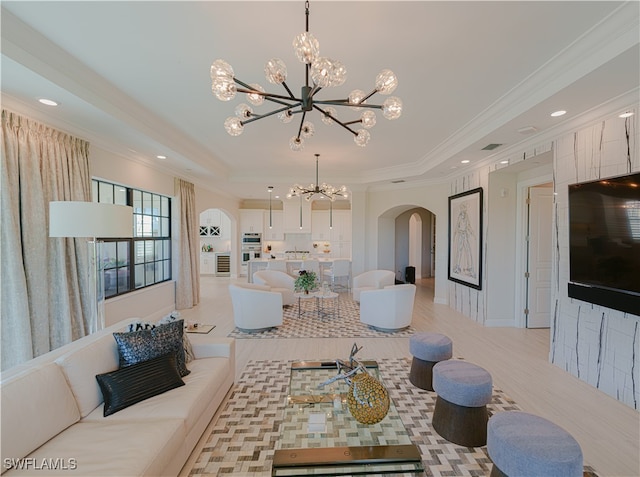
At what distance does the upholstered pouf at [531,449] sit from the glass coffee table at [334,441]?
48 cm

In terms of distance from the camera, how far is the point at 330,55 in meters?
2.43

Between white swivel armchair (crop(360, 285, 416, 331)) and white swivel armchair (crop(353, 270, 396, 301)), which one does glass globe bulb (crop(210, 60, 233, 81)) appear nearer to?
white swivel armchair (crop(360, 285, 416, 331))

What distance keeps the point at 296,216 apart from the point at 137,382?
27.9 ft

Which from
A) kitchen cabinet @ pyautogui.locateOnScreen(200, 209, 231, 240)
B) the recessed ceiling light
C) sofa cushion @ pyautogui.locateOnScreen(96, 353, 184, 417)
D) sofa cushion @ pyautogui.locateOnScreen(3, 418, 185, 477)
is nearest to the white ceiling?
the recessed ceiling light

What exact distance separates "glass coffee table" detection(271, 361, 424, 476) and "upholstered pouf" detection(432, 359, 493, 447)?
52 cm

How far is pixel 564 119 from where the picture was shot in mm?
3150

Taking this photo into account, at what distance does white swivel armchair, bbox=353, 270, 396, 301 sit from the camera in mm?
6289

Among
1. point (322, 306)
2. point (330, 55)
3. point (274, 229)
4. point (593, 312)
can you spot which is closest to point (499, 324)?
point (593, 312)

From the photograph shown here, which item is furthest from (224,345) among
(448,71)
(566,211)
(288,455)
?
(566,211)

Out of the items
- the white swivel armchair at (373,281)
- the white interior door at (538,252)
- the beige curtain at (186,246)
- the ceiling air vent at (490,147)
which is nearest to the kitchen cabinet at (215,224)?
Answer: the beige curtain at (186,246)

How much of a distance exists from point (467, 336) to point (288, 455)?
3849 millimetres

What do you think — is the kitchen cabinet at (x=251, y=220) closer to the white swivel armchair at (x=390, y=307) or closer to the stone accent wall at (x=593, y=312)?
the white swivel armchair at (x=390, y=307)

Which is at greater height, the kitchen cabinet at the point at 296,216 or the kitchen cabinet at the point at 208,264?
the kitchen cabinet at the point at 296,216

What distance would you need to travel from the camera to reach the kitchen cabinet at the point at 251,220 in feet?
34.6
